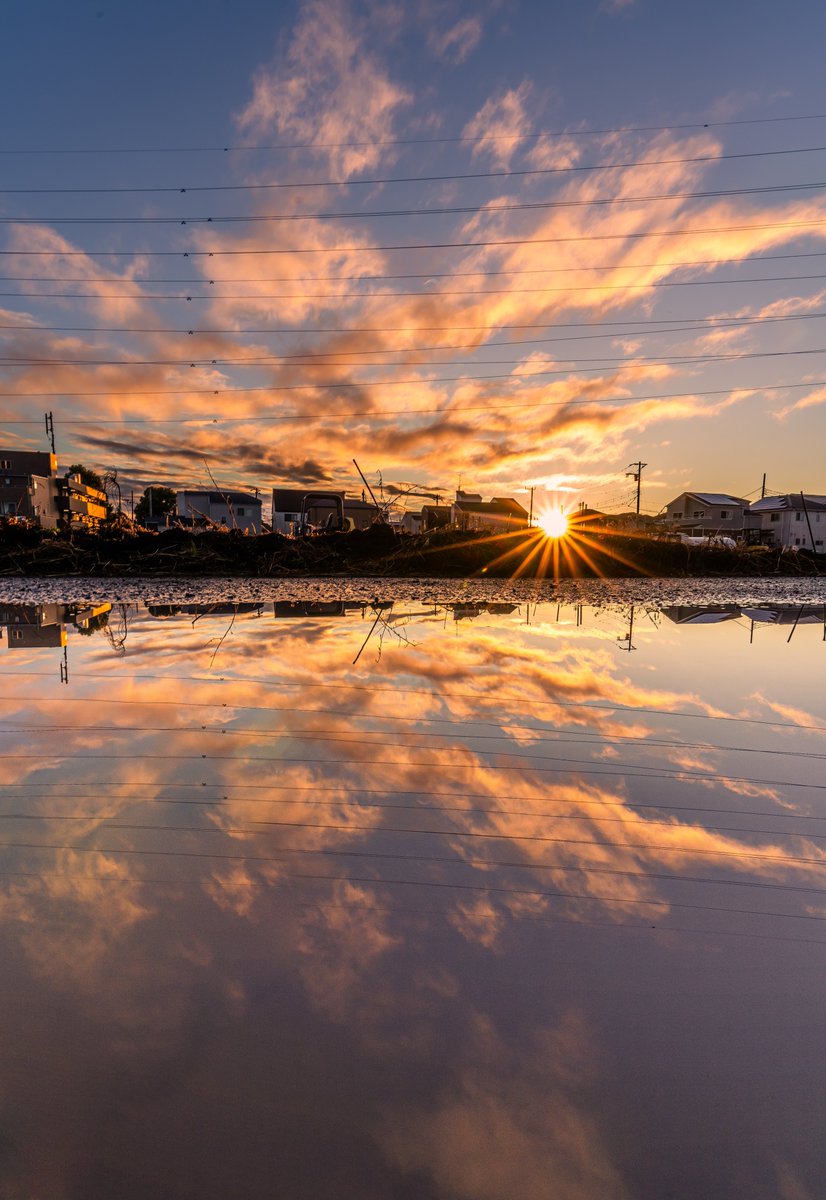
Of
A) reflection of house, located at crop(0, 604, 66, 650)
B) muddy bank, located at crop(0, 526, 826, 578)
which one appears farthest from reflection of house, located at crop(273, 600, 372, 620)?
muddy bank, located at crop(0, 526, 826, 578)

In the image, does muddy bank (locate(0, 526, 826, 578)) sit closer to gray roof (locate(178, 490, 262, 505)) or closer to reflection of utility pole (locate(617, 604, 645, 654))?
reflection of utility pole (locate(617, 604, 645, 654))

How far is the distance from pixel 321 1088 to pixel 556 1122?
56cm

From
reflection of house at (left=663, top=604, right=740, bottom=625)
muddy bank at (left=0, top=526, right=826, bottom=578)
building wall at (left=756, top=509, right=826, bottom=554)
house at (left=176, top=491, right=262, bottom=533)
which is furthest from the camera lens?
house at (left=176, top=491, right=262, bottom=533)

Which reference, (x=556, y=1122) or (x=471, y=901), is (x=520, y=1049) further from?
(x=471, y=901)

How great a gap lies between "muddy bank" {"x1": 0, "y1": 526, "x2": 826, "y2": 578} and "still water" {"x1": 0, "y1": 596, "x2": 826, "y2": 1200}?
12.9m

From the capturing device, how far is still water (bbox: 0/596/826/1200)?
1179 millimetres

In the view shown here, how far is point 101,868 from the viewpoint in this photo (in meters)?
2.15

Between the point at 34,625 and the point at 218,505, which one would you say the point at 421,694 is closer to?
the point at 34,625

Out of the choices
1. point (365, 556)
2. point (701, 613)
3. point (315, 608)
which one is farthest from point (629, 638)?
point (365, 556)

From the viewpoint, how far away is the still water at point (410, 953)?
1.18 metres

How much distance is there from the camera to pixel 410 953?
5.61ft

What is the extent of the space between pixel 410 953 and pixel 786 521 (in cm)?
8779

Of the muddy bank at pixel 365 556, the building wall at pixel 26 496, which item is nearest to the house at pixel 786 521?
the muddy bank at pixel 365 556

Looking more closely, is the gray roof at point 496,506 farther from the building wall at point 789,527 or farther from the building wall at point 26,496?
the building wall at point 26,496
